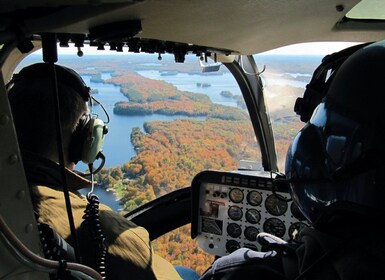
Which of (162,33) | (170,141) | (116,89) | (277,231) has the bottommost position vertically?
(277,231)

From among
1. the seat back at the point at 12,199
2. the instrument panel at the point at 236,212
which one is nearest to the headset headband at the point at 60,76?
the seat back at the point at 12,199

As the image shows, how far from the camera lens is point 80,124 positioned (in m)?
1.38

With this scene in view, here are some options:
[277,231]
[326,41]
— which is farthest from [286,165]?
[277,231]

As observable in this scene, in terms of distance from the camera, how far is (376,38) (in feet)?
7.13

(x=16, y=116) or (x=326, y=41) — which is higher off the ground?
(x=326, y=41)

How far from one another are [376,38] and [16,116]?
1856 mm

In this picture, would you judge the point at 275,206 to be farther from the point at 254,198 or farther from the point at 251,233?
the point at 251,233

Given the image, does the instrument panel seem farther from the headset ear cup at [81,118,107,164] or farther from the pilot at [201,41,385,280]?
the pilot at [201,41,385,280]

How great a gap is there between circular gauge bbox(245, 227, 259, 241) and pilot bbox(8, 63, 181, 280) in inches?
56.3

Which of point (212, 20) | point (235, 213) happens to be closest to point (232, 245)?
point (235, 213)

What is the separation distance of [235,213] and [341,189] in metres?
1.90

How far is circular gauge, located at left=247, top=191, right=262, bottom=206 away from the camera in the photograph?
104 inches

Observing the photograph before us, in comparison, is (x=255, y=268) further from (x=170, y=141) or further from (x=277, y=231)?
(x=170, y=141)

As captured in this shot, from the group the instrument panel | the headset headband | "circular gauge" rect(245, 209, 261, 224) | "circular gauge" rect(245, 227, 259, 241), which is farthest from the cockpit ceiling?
"circular gauge" rect(245, 227, 259, 241)
